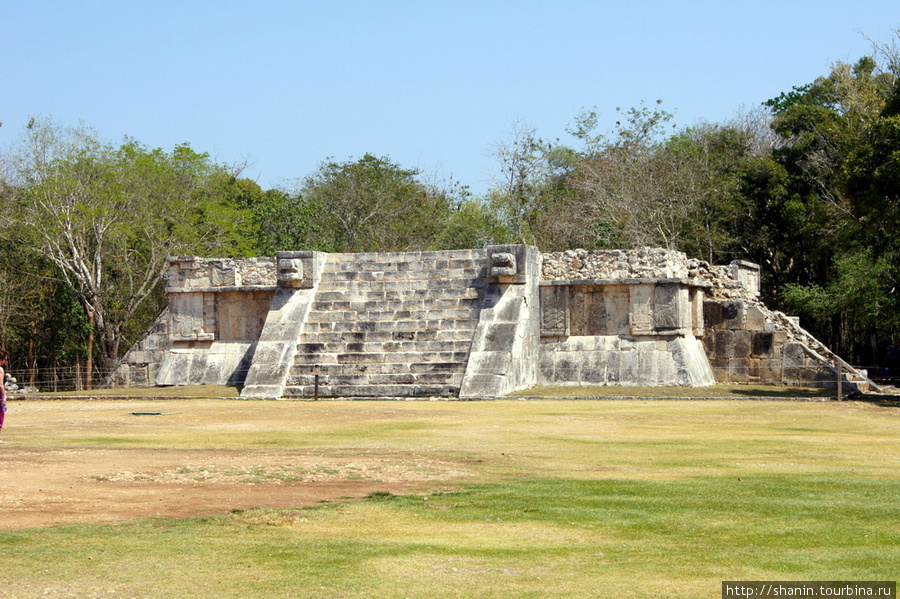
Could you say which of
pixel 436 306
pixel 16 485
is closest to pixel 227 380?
pixel 436 306

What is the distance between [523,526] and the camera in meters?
7.57

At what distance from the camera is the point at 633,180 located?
133 ft

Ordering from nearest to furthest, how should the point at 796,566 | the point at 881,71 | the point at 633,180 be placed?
the point at 796,566
the point at 881,71
the point at 633,180

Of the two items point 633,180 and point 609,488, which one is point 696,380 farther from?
point 633,180

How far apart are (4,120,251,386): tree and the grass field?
20959 mm

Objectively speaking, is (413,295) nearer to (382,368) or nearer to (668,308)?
(382,368)

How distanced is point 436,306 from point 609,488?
13593 millimetres

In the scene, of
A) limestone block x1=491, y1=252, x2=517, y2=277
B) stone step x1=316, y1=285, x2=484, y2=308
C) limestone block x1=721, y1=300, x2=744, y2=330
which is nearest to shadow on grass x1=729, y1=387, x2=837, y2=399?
limestone block x1=721, y1=300, x2=744, y2=330

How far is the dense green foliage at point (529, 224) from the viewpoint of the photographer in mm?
33781

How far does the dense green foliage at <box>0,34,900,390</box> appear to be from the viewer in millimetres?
33781

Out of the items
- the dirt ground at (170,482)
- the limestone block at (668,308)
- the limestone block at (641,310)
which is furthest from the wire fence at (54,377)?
the dirt ground at (170,482)

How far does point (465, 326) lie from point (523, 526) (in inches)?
569

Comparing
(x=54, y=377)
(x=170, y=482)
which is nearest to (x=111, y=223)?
(x=54, y=377)

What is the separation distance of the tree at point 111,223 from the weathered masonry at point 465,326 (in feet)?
34.4
